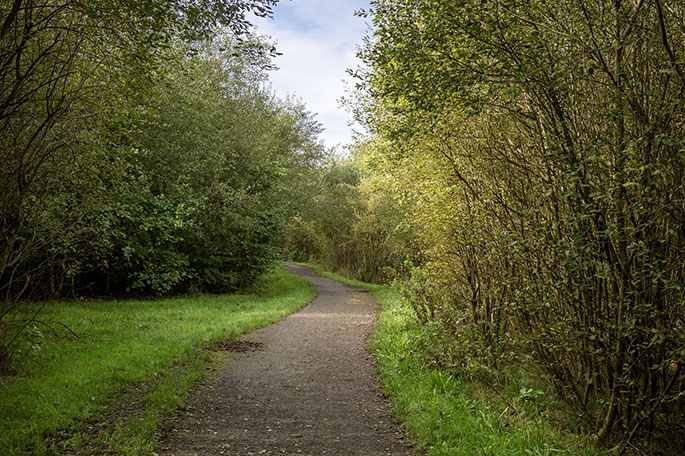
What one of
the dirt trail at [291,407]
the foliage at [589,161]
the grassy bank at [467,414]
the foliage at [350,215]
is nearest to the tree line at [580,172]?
the foliage at [589,161]

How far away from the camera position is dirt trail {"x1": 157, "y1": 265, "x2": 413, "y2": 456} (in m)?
5.06

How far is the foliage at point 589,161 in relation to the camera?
12.8 ft

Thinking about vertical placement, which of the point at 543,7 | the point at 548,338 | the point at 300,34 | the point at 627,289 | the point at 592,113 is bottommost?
the point at 548,338

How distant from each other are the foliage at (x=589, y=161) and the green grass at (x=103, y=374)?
4.36 metres

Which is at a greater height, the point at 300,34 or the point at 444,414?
the point at 300,34

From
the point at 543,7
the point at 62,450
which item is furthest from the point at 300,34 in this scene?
the point at 62,450

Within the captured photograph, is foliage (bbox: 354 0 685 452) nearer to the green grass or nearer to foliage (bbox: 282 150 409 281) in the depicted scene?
the green grass

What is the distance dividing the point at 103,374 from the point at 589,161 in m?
6.78

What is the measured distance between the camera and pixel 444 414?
5754mm

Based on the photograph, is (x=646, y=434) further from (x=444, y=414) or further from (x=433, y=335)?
(x=433, y=335)

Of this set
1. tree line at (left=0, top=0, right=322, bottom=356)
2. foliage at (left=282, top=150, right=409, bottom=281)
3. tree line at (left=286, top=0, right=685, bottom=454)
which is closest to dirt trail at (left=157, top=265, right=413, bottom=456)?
tree line at (left=286, top=0, right=685, bottom=454)

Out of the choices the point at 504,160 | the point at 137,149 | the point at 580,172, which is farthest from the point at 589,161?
the point at 137,149

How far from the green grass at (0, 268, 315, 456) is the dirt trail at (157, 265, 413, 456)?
431mm

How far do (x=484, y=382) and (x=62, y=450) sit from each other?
5228 millimetres
